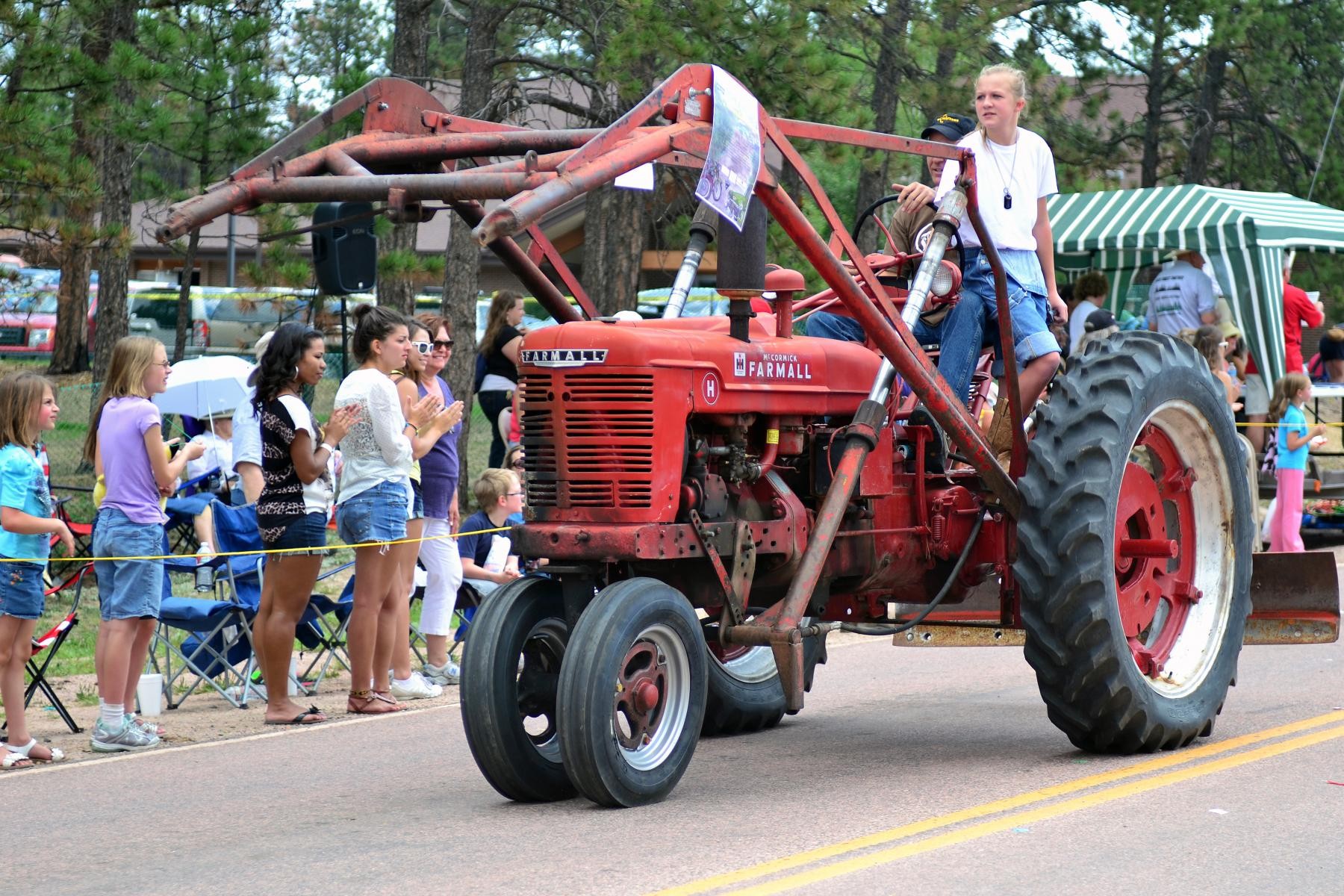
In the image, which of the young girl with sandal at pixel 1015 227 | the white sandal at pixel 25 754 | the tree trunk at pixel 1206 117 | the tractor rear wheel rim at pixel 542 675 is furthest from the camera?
the tree trunk at pixel 1206 117

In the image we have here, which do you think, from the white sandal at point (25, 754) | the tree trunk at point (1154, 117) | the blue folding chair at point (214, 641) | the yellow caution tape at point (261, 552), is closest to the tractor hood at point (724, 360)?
the yellow caution tape at point (261, 552)

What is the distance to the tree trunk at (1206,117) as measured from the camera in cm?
2636

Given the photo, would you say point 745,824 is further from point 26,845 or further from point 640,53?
point 640,53

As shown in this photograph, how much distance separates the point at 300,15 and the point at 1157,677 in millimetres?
13262

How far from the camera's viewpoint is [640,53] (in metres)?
15.8

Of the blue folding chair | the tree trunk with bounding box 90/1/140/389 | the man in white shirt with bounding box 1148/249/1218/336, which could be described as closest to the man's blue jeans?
the blue folding chair

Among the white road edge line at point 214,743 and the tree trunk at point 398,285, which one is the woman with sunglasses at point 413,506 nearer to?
the white road edge line at point 214,743

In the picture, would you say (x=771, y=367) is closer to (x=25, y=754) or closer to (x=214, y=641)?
(x=25, y=754)

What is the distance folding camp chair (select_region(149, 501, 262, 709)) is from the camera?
372 inches

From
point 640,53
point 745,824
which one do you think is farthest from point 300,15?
point 745,824

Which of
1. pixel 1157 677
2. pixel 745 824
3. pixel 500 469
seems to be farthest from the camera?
pixel 500 469

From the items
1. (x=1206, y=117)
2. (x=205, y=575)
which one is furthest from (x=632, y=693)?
(x=1206, y=117)

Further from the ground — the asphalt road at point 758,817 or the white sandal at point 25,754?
the asphalt road at point 758,817

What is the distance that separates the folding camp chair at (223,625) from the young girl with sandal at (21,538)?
1296 mm
